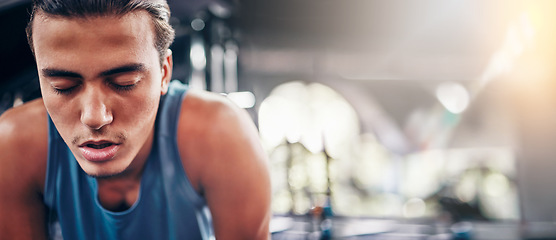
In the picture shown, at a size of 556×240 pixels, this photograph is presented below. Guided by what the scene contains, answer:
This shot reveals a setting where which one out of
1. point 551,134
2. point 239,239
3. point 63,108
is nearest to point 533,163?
point 551,134

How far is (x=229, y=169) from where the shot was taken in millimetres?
536

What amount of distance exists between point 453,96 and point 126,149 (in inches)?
163

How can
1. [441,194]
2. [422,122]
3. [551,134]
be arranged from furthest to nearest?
[422,122] → [441,194] → [551,134]

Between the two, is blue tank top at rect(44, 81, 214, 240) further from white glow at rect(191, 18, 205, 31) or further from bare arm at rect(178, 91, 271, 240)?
white glow at rect(191, 18, 205, 31)

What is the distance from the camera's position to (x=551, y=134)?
9.29ft

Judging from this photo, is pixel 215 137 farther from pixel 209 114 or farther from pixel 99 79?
pixel 99 79

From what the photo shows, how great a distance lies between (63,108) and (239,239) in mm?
292

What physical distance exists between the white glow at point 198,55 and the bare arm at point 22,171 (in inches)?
60.0

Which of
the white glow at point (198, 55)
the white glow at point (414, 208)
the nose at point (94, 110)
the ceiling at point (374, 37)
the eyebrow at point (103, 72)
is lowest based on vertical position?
the white glow at point (414, 208)

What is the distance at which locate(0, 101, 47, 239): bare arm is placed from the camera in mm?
532

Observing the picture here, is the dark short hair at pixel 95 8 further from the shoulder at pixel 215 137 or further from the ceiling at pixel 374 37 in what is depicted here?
the ceiling at pixel 374 37

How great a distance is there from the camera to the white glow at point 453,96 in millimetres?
3988

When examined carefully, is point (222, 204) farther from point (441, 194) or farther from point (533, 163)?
point (441, 194)

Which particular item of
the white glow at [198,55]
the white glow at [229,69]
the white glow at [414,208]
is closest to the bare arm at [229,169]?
the white glow at [198,55]
